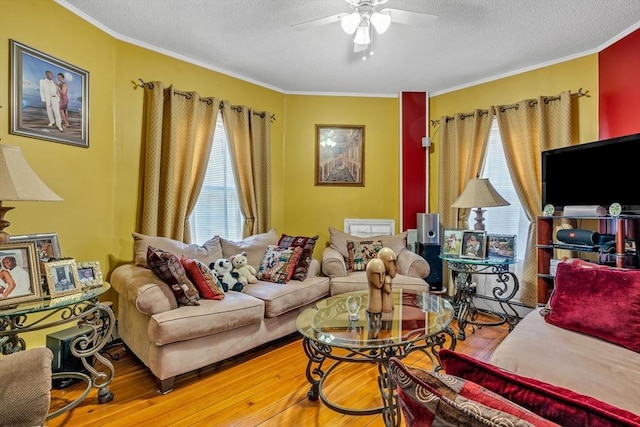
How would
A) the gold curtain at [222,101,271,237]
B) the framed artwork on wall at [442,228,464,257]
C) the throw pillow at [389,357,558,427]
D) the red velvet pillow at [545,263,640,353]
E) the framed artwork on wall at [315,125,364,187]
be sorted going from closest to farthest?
the throw pillow at [389,357,558,427]
the red velvet pillow at [545,263,640,353]
the framed artwork on wall at [442,228,464,257]
the gold curtain at [222,101,271,237]
the framed artwork on wall at [315,125,364,187]

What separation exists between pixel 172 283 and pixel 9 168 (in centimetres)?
108

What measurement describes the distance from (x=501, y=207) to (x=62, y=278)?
4.02 metres

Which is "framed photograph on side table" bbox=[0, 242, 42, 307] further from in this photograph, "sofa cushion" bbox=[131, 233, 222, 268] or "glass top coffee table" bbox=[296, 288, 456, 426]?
"glass top coffee table" bbox=[296, 288, 456, 426]

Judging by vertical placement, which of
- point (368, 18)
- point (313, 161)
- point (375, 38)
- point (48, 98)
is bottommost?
point (313, 161)

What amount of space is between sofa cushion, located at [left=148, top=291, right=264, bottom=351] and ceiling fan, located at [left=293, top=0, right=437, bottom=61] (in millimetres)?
2010

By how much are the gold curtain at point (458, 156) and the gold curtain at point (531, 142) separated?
0.22 m

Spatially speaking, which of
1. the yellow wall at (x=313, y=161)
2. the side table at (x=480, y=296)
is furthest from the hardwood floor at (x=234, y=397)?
the yellow wall at (x=313, y=161)

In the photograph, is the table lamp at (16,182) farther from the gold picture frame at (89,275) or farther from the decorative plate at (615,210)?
the decorative plate at (615,210)

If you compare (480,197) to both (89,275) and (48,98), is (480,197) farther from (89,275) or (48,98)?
(48,98)

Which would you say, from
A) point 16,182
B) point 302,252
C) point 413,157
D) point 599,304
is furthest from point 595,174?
point 16,182

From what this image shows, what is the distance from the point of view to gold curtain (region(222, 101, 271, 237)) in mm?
3680

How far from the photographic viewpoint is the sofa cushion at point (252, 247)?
323 centimetres

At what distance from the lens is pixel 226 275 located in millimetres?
2846

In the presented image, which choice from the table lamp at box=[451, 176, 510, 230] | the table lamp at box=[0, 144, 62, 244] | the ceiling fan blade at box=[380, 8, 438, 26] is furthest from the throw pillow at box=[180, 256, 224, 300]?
the table lamp at box=[451, 176, 510, 230]
